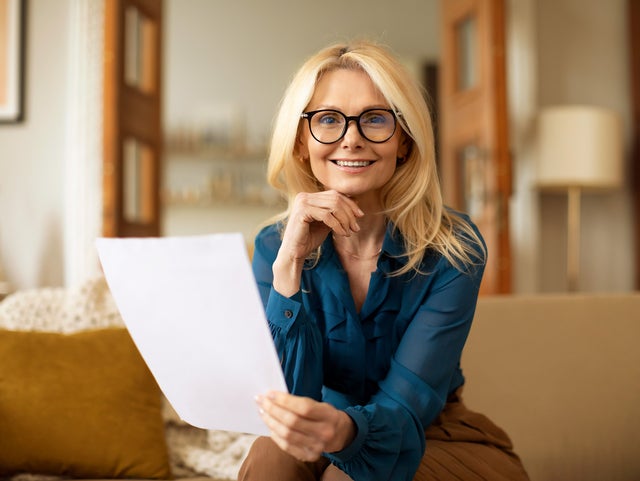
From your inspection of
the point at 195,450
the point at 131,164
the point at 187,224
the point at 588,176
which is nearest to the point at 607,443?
the point at 195,450

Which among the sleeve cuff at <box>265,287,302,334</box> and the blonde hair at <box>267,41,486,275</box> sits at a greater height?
the blonde hair at <box>267,41,486,275</box>

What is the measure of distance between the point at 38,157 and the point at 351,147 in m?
3.37

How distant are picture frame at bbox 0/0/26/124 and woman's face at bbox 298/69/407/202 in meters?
3.35

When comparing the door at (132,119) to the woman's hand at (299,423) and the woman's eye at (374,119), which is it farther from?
the woman's hand at (299,423)

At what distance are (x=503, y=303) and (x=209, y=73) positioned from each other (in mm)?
4368

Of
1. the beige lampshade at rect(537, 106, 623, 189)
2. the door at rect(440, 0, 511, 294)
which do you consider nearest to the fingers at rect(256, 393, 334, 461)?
the door at rect(440, 0, 511, 294)

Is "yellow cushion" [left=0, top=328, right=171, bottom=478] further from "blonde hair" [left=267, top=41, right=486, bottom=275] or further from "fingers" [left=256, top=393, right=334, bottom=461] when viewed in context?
"fingers" [left=256, top=393, right=334, bottom=461]

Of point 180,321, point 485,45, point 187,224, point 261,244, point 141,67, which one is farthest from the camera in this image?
point 187,224

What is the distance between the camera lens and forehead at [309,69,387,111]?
128 cm

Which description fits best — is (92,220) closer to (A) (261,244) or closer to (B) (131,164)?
(B) (131,164)

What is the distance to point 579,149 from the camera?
363 cm

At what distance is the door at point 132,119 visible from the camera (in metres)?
3.25

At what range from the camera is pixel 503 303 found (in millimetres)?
1881

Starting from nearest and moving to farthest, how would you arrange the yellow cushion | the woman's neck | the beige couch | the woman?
the woman < the woman's neck < the yellow cushion < the beige couch
